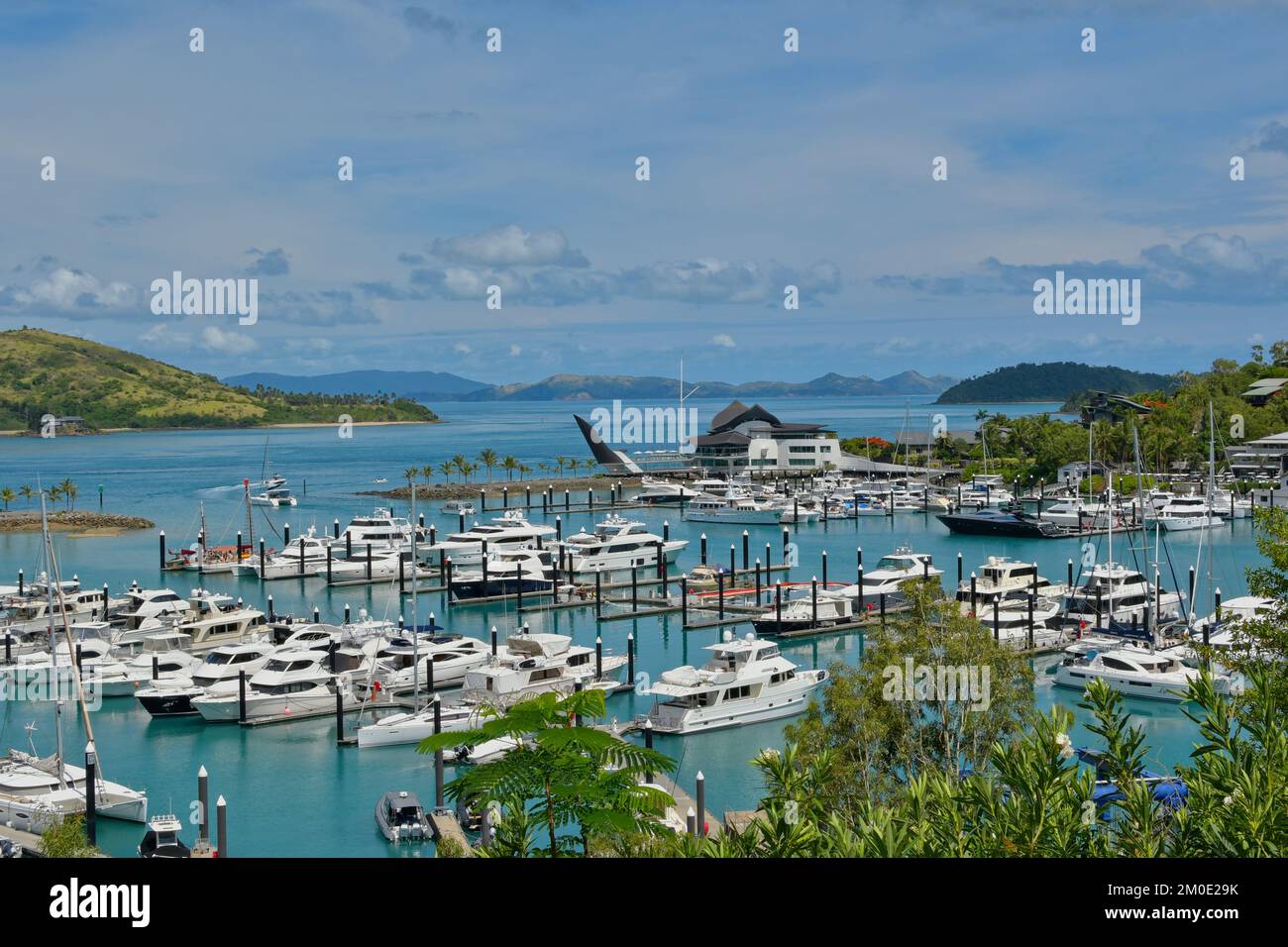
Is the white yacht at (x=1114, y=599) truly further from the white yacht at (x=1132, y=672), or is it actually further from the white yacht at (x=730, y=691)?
the white yacht at (x=730, y=691)

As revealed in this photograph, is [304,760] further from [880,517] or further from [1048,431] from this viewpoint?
[1048,431]

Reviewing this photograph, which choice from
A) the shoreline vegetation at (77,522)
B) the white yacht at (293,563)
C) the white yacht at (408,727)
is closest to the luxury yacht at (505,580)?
the white yacht at (293,563)

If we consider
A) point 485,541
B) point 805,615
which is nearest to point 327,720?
point 805,615

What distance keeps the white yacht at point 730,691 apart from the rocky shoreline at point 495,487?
2420 inches

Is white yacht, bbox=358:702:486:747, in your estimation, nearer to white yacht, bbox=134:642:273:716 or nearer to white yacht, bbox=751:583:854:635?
white yacht, bbox=134:642:273:716

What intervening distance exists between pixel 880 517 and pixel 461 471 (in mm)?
38946

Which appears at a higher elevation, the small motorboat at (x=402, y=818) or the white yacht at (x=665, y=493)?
the white yacht at (x=665, y=493)

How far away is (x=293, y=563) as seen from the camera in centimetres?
5859

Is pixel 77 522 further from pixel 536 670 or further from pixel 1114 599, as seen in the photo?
pixel 1114 599

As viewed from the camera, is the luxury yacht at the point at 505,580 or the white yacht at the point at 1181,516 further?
the white yacht at the point at 1181,516

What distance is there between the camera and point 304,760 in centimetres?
2931

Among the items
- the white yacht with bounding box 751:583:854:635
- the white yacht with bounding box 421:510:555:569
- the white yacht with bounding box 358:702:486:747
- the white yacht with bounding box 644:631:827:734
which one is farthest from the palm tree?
the white yacht with bounding box 421:510:555:569

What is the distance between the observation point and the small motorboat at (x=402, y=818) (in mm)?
23328
